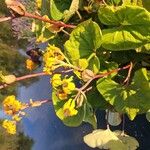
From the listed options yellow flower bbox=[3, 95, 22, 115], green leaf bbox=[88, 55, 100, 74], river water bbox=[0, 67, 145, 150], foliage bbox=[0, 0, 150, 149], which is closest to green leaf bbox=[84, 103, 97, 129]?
foliage bbox=[0, 0, 150, 149]

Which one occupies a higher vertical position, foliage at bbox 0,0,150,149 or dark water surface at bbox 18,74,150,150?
foliage at bbox 0,0,150,149

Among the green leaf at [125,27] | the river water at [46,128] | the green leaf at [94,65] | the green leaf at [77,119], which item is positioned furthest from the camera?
the river water at [46,128]

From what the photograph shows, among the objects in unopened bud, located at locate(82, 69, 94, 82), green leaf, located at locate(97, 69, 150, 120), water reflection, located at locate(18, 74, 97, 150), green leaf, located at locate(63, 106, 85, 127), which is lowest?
water reflection, located at locate(18, 74, 97, 150)

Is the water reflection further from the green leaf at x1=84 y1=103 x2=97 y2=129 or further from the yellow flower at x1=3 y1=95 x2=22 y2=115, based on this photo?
the yellow flower at x1=3 y1=95 x2=22 y2=115

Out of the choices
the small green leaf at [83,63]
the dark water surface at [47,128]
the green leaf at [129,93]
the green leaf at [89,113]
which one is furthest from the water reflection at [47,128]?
the small green leaf at [83,63]

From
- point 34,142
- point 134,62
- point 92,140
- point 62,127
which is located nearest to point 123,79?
point 134,62

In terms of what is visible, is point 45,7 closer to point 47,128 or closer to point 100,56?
point 100,56

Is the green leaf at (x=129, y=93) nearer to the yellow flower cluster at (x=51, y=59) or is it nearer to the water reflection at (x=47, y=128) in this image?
the yellow flower cluster at (x=51, y=59)
